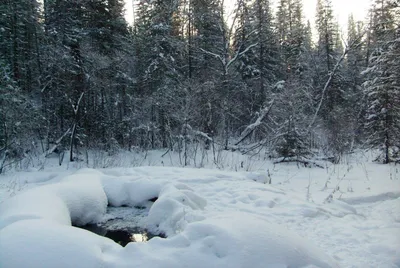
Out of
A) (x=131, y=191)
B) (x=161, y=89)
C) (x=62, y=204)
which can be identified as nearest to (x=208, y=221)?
(x=62, y=204)

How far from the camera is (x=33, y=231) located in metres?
3.05

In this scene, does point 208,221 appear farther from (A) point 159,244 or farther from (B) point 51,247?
(B) point 51,247

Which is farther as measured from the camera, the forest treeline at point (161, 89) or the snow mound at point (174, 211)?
the forest treeline at point (161, 89)

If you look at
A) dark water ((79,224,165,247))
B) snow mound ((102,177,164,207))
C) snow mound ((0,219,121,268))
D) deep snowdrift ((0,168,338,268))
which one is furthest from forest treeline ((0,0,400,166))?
snow mound ((0,219,121,268))

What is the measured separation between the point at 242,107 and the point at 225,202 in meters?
16.6

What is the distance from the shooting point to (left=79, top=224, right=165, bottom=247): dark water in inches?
180

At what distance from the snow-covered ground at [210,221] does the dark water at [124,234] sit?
16cm

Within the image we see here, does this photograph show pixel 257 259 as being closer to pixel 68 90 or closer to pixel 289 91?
pixel 289 91

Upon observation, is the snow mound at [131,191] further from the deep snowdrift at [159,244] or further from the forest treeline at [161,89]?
the forest treeline at [161,89]

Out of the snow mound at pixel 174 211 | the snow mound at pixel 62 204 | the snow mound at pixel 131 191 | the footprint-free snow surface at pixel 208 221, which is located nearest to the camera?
the footprint-free snow surface at pixel 208 221

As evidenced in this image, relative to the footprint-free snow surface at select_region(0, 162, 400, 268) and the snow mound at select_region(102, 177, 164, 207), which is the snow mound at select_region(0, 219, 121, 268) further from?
the snow mound at select_region(102, 177, 164, 207)

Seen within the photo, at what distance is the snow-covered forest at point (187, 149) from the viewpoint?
10.1 ft

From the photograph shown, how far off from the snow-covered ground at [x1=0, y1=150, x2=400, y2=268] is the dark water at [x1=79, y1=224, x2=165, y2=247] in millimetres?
163

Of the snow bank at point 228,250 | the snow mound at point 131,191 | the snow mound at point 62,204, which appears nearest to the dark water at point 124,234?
the snow mound at point 62,204
